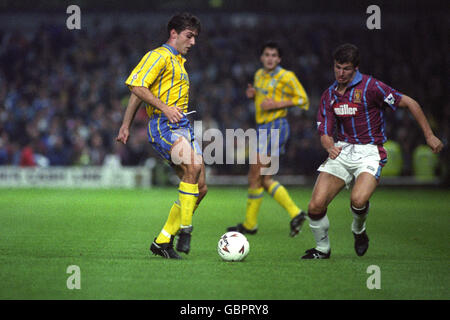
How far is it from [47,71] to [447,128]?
13.2 metres

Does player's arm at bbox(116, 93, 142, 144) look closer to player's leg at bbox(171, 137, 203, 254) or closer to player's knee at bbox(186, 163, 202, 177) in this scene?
player's leg at bbox(171, 137, 203, 254)

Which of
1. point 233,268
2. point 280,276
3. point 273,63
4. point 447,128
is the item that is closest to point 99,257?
point 233,268

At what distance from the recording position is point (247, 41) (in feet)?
82.8

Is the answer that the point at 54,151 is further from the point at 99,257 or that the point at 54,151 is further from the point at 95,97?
the point at 99,257

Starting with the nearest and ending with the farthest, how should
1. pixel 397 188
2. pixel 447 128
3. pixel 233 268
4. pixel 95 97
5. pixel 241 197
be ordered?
pixel 233 268
pixel 241 197
pixel 397 188
pixel 447 128
pixel 95 97

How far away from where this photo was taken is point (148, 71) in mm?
6516

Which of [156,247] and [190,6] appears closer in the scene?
[156,247]

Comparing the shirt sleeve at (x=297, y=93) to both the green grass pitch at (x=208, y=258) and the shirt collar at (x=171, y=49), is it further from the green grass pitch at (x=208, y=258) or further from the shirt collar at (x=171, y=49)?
the shirt collar at (x=171, y=49)

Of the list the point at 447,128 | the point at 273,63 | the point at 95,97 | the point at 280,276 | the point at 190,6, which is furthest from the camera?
the point at 190,6

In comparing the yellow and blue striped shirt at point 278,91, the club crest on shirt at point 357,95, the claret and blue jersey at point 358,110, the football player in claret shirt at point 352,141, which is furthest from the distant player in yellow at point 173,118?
the yellow and blue striped shirt at point 278,91

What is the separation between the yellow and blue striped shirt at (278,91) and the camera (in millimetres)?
9406

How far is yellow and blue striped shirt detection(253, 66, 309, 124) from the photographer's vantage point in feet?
30.9

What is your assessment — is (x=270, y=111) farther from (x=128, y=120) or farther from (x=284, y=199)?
(x=128, y=120)

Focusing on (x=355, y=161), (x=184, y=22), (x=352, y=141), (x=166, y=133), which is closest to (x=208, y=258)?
(x=166, y=133)
